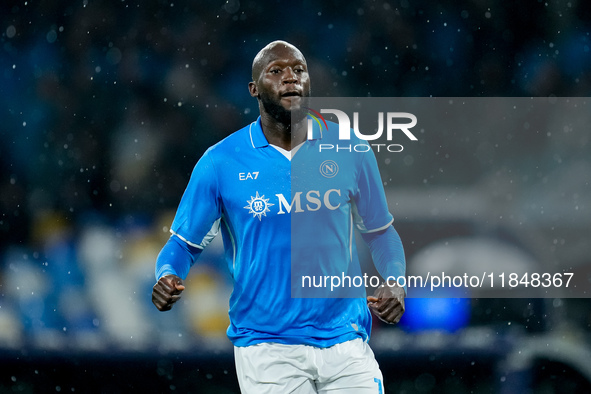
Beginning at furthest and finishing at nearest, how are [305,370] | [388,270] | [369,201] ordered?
[369,201] → [388,270] → [305,370]

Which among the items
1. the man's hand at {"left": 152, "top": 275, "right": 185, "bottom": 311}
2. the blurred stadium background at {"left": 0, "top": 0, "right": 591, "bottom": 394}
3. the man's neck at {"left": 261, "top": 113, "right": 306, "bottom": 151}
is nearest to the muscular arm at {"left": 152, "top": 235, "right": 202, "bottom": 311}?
the man's hand at {"left": 152, "top": 275, "right": 185, "bottom": 311}

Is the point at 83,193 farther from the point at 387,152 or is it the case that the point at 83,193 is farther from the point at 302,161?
the point at 302,161

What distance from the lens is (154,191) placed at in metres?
Result: 5.05

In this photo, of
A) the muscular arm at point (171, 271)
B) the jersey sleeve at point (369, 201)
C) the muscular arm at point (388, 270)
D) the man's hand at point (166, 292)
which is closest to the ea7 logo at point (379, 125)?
the jersey sleeve at point (369, 201)

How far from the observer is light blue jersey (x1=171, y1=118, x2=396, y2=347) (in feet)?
9.46

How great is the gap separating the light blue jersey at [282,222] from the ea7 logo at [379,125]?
86mm

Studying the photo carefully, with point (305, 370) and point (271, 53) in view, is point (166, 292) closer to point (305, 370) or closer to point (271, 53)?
point (305, 370)

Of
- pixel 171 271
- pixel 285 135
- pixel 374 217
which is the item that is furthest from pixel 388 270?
pixel 171 271

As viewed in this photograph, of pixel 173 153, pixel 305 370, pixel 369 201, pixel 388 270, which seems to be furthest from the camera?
pixel 173 153

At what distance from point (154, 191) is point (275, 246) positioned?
7.59 feet

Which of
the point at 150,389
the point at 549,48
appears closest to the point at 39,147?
the point at 150,389

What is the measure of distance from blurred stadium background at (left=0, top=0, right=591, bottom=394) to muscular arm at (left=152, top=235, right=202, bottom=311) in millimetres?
1995

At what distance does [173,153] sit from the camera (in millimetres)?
5062

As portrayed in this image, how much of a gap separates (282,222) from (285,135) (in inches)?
14.9
